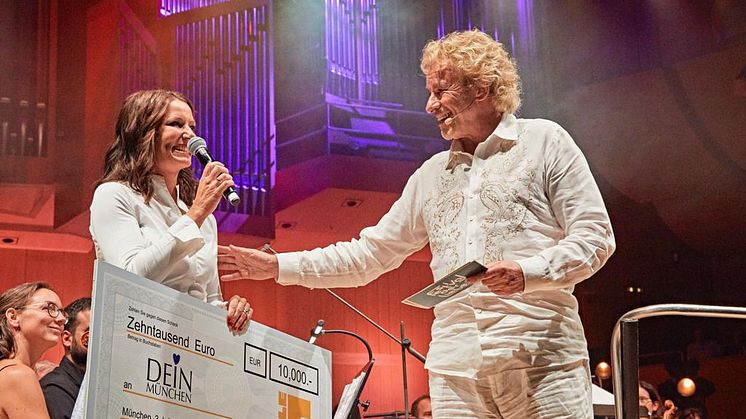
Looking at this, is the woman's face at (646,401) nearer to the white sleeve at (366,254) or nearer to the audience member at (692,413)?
the audience member at (692,413)

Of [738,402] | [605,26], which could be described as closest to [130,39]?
[605,26]

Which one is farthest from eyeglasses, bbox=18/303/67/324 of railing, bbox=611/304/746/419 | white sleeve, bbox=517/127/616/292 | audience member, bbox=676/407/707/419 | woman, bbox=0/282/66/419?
audience member, bbox=676/407/707/419

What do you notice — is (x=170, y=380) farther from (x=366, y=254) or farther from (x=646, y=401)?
(x=646, y=401)

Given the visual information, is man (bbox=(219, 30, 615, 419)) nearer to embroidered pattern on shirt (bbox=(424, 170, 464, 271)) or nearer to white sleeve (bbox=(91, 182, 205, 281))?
embroidered pattern on shirt (bbox=(424, 170, 464, 271))

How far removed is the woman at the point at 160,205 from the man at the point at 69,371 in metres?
0.99

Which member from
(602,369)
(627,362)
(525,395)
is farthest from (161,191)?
(602,369)

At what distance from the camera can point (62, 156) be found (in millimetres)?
5684

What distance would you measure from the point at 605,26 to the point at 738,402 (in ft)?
10.4

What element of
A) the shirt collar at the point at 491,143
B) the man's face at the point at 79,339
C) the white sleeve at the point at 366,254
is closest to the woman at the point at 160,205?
the white sleeve at the point at 366,254

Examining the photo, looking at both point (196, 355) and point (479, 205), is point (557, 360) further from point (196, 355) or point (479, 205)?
point (196, 355)

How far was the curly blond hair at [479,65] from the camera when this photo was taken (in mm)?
2219

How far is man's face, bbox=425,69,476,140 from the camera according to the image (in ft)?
7.29

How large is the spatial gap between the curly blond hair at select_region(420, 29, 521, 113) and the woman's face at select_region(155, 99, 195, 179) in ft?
2.29

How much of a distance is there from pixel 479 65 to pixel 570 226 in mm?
535
